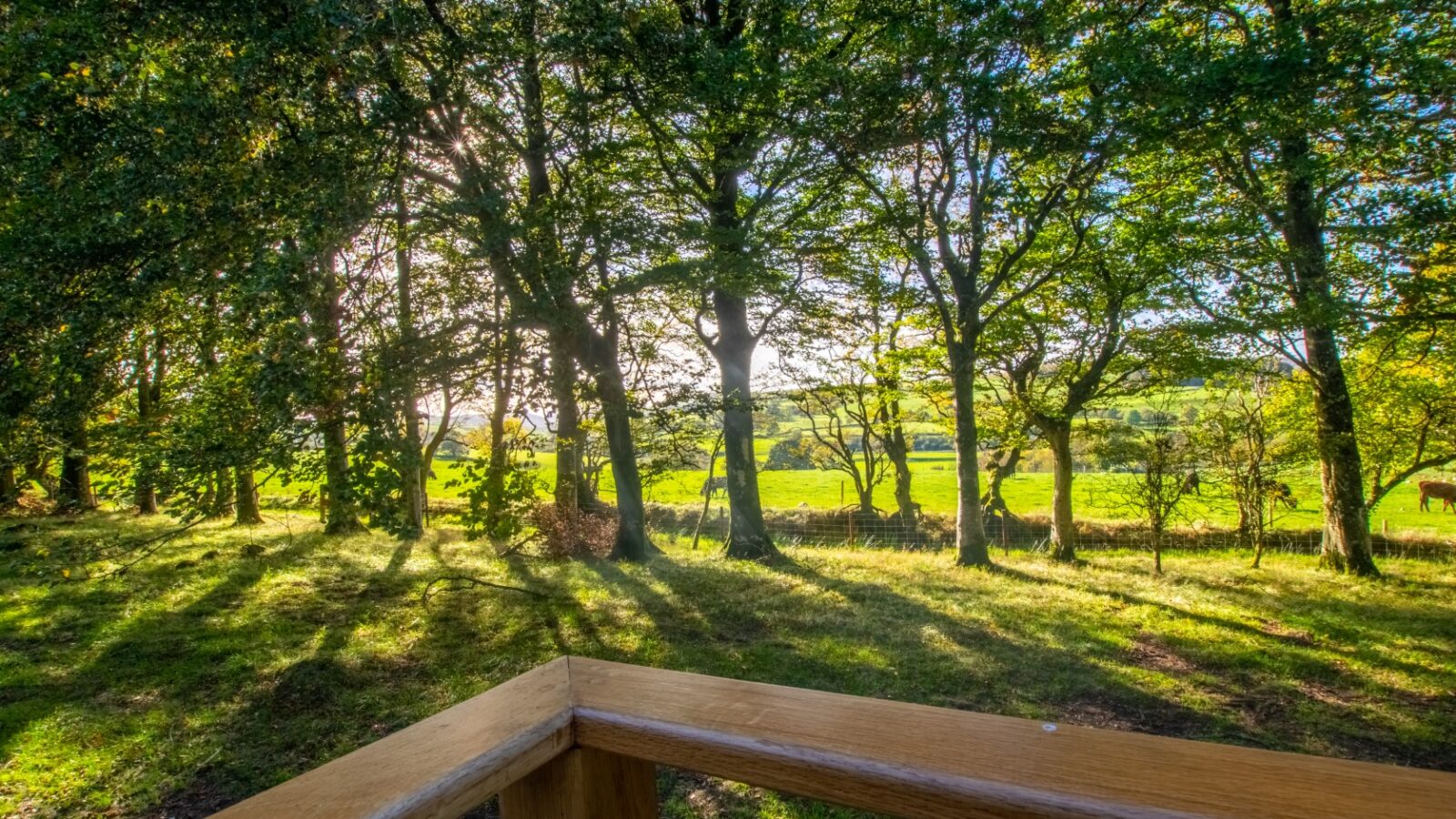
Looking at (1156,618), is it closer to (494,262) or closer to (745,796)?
(745,796)

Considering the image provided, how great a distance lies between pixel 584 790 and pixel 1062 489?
52.4ft

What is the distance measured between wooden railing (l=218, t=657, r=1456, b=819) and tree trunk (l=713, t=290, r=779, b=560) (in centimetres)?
1168

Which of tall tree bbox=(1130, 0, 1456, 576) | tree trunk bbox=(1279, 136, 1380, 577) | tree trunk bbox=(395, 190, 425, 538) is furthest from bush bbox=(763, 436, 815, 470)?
tree trunk bbox=(395, 190, 425, 538)

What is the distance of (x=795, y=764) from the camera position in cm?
85

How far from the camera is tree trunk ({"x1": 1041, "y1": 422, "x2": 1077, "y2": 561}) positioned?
48.5 ft

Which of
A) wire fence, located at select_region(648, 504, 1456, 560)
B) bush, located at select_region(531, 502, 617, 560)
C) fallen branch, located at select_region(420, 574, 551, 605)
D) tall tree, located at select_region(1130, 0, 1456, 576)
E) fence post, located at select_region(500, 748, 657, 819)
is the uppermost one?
tall tree, located at select_region(1130, 0, 1456, 576)

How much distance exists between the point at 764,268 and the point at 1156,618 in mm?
6562

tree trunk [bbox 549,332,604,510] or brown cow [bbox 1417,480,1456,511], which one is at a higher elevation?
tree trunk [bbox 549,332,604,510]

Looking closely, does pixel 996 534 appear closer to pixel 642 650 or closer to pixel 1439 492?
pixel 1439 492

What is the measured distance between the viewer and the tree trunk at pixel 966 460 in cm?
1282

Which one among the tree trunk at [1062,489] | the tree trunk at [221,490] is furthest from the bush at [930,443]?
the tree trunk at [221,490]

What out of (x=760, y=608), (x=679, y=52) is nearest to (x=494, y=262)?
(x=679, y=52)

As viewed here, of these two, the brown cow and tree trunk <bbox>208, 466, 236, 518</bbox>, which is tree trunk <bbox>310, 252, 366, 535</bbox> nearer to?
tree trunk <bbox>208, 466, 236, 518</bbox>

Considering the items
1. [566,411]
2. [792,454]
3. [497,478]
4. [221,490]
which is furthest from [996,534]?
[221,490]
